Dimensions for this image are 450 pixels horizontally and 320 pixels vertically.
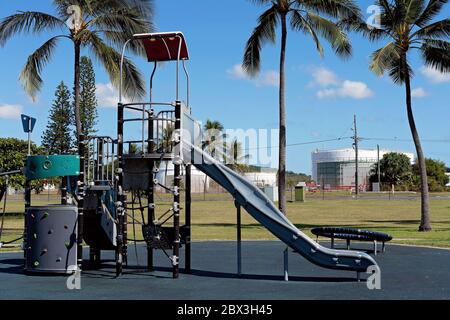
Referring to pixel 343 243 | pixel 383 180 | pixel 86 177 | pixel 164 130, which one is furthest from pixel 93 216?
pixel 383 180

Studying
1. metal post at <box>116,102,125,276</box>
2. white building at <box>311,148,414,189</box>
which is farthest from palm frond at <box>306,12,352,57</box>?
white building at <box>311,148,414,189</box>

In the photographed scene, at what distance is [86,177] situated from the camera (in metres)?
10.4

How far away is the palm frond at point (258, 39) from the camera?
20.9 m

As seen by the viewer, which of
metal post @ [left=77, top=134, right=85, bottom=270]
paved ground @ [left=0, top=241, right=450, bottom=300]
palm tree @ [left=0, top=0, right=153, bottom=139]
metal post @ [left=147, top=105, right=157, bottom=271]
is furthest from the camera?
palm tree @ [left=0, top=0, right=153, bottom=139]

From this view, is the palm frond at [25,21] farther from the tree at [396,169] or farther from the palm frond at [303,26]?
the tree at [396,169]

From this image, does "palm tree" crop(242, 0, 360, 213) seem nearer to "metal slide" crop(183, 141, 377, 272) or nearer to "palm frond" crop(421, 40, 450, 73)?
"palm frond" crop(421, 40, 450, 73)

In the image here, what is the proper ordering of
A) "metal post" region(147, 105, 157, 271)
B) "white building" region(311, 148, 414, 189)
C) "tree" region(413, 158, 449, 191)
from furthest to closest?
1. "white building" region(311, 148, 414, 189)
2. "tree" region(413, 158, 449, 191)
3. "metal post" region(147, 105, 157, 271)

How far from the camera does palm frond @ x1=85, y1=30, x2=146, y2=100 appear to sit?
18719 mm

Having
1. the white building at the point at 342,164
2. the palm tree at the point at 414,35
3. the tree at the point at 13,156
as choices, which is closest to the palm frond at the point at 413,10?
the palm tree at the point at 414,35

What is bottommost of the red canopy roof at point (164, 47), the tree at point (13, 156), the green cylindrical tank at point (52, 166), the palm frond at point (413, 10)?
the green cylindrical tank at point (52, 166)

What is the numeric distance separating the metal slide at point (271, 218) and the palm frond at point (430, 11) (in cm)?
1253

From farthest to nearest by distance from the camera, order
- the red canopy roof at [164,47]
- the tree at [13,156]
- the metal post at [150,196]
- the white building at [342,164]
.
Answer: the white building at [342,164], the tree at [13,156], the red canopy roof at [164,47], the metal post at [150,196]

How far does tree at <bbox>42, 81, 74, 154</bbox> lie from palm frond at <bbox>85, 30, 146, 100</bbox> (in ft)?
102
